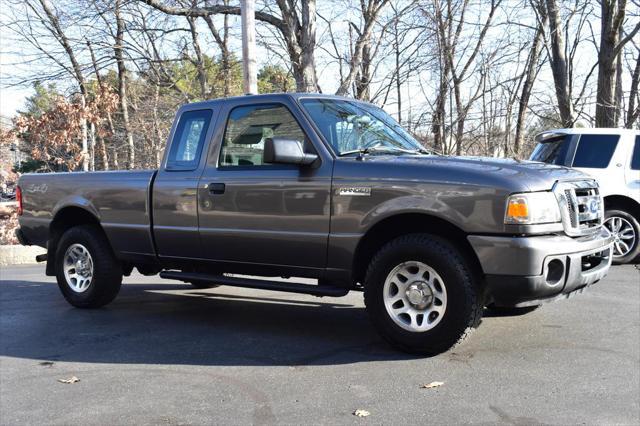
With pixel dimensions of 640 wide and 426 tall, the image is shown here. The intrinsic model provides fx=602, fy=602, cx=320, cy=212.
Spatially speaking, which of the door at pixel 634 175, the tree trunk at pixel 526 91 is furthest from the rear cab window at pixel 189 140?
the tree trunk at pixel 526 91

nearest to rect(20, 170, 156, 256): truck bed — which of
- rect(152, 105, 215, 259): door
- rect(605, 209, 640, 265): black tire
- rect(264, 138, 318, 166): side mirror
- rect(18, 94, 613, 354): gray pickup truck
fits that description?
rect(18, 94, 613, 354): gray pickup truck

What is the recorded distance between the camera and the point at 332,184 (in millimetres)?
4785

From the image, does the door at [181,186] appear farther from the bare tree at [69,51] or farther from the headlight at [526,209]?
the bare tree at [69,51]

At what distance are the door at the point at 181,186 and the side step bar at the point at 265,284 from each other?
19 cm

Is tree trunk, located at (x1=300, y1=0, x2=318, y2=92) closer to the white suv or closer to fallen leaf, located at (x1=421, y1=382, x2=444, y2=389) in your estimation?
the white suv

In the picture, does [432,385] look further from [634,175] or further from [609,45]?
[609,45]

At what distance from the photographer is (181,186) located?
5676 millimetres

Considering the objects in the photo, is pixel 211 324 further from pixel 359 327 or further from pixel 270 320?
pixel 359 327

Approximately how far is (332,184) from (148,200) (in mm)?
2122

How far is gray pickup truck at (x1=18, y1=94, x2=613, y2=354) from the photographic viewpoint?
4.20m

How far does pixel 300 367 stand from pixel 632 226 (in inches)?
259

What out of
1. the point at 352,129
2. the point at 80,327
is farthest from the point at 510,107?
the point at 80,327

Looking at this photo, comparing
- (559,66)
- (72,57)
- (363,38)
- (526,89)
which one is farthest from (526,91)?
(72,57)

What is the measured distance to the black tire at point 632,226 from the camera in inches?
348
